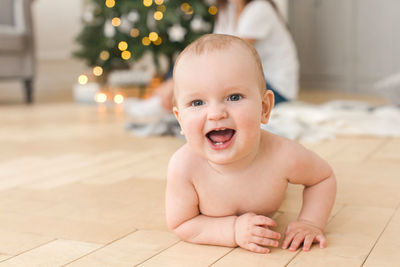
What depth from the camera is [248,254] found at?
0.82 meters

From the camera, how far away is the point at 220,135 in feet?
2.70

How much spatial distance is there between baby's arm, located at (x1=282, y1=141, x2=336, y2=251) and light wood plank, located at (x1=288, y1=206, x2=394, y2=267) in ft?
0.10

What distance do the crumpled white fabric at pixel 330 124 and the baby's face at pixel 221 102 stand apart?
3.30ft

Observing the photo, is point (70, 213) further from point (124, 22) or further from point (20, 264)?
point (124, 22)

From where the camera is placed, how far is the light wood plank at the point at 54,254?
0.82m

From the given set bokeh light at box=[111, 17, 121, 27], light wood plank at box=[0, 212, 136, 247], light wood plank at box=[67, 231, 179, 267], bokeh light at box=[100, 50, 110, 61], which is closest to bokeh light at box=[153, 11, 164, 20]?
bokeh light at box=[111, 17, 121, 27]

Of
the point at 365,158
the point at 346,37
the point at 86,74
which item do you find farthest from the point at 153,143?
the point at 346,37

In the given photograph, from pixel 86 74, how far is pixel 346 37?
1.80m

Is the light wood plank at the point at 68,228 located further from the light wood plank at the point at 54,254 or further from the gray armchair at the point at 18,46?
the gray armchair at the point at 18,46

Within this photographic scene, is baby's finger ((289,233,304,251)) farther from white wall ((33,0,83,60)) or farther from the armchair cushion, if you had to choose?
white wall ((33,0,83,60))

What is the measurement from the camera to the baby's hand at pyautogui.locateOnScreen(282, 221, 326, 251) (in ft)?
2.72

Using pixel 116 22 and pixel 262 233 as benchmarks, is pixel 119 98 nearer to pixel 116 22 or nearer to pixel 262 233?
pixel 116 22

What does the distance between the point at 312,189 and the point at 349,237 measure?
0.31ft

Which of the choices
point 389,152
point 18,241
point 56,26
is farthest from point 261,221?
point 56,26
